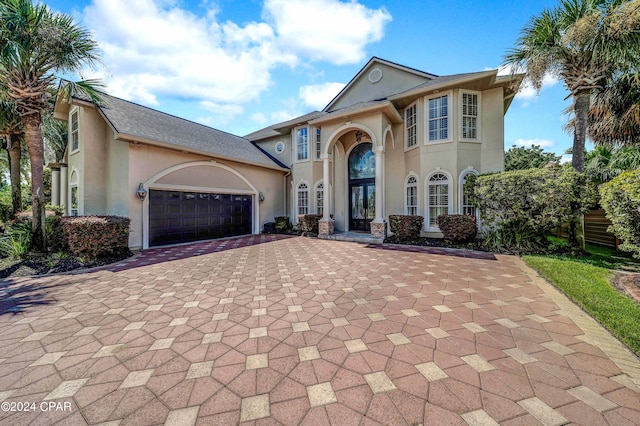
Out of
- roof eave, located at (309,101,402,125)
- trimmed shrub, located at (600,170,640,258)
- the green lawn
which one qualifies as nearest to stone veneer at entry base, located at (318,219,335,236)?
roof eave, located at (309,101,402,125)

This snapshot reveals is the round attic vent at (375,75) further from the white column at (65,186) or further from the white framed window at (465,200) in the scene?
the white column at (65,186)

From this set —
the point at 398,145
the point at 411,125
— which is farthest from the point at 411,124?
the point at 398,145

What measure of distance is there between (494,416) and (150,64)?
15.0 m

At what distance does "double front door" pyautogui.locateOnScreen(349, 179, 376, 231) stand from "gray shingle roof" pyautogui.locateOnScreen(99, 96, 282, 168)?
471 centimetres

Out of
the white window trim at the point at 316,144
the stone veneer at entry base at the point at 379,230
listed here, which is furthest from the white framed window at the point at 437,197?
the white window trim at the point at 316,144

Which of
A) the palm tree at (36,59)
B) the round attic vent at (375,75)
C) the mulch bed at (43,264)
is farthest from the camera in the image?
the round attic vent at (375,75)

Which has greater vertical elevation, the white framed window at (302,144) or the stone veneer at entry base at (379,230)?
the white framed window at (302,144)

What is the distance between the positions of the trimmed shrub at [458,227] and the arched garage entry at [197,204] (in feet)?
30.1

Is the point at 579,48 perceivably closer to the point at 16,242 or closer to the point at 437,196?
the point at 437,196

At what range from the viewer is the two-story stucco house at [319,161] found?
9102 mm

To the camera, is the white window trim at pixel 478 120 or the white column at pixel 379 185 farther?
the white column at pixel 379 185

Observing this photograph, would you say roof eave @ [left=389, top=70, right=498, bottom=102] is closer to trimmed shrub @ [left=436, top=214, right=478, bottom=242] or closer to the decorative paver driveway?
trimmed shrub @ [left=436, top=214, right=478, bottom=242]

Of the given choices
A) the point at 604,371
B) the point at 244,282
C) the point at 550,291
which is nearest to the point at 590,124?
the point at 550,291

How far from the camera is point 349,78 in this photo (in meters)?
13.6
